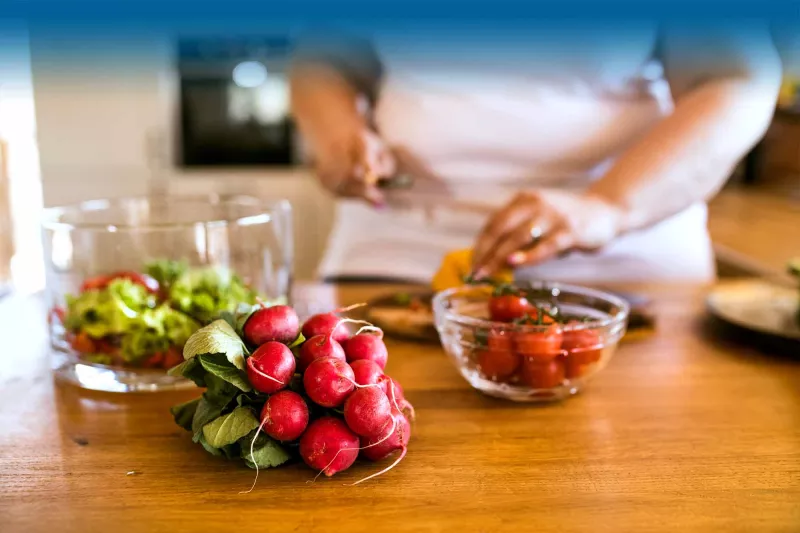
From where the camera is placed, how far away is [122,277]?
777 mm

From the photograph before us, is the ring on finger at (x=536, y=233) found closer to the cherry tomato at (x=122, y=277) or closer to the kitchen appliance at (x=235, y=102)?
the cherry tomato at (x=122, y=277)

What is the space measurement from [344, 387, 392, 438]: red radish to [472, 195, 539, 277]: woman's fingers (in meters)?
0.46

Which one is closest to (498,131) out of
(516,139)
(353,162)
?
(516,139)

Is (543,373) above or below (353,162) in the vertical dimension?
below

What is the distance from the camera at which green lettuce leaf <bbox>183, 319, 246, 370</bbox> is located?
53 centimetres

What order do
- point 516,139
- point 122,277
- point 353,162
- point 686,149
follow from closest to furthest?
point 122,277
point 686,149
point 353,162
point 516,139

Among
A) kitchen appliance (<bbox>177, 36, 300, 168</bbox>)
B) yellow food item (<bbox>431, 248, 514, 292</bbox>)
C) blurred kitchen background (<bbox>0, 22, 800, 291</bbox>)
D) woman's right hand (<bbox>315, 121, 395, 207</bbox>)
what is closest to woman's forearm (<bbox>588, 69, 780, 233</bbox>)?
yellow food item (<bbox>431, 248, 514, 292</bbox>)

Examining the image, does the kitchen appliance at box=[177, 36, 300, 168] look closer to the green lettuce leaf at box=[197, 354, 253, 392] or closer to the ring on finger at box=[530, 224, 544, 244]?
the ring on finger at box=[530, 224, 544, 244]

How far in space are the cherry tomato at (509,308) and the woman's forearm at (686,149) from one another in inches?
15.7

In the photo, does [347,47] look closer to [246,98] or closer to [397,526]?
[397,526]

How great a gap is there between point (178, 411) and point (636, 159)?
2.60 feet

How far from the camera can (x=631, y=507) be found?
20.0 inches

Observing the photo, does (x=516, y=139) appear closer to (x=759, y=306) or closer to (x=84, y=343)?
(x=759, y=306)

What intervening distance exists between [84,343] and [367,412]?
1.26 ft
